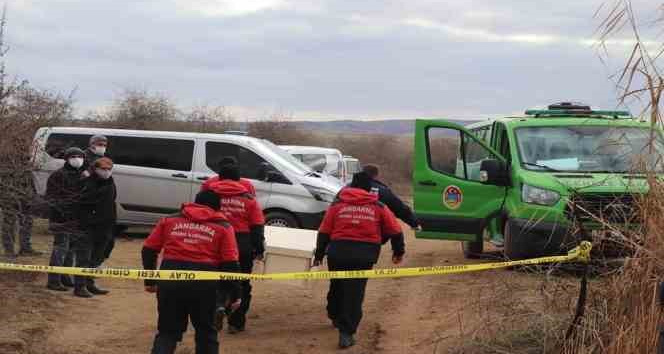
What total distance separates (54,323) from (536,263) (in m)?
4.59

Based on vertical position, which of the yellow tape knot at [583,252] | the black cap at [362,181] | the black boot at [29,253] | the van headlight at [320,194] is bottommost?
the black boot at [29,253]

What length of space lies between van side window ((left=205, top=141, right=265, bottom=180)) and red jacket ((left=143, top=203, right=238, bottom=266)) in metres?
7.46

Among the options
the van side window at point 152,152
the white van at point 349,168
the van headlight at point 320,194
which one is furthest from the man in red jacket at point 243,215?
the white van at point 349,168

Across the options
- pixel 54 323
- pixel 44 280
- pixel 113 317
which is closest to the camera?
pixel 54 323

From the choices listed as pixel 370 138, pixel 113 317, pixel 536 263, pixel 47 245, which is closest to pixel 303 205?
pixel 47 245

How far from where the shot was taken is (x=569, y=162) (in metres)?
10.9

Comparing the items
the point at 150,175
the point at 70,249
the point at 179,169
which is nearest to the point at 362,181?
the point at 70,249

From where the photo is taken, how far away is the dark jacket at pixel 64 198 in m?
9.30

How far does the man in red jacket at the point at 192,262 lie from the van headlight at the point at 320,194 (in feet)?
23.1

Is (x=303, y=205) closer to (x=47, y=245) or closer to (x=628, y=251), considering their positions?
(x=47, y=245)

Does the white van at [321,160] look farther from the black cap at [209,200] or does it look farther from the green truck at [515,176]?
the black cap at [209,200]

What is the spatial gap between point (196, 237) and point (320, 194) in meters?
7.26

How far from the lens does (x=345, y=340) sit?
25.5ft

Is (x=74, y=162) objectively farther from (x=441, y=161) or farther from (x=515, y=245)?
(x=515, y=245)
